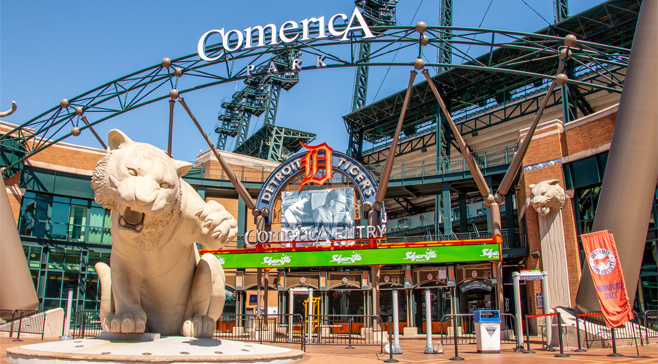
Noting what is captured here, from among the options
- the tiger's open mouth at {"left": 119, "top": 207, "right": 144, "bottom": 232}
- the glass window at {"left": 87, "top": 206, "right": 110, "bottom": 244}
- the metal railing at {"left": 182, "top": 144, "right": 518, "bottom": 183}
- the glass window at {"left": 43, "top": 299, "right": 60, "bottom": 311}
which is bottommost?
the glass window at {"left": 43, "top": 299, "right": 60, "bottom": 311}

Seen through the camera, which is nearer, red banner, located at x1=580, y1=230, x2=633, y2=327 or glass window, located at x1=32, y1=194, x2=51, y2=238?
red banner, located at x1=580, y1=230, x2=633, y2=327

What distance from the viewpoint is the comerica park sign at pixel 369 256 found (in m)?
23.3

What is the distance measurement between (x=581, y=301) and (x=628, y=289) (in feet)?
4.20

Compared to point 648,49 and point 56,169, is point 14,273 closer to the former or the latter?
point 56,169

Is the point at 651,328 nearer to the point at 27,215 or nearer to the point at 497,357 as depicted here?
the point at 497,357

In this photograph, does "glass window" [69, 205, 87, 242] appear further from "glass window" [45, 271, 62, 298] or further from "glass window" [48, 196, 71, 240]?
"glass window" [45, 271, 62, 298]

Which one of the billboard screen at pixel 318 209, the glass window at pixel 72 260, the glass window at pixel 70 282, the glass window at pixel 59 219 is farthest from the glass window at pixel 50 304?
the billboard screen at pixel 318 209

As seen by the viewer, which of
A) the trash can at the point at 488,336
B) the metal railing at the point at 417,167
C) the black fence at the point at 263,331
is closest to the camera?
the trash can at the point at 488,336

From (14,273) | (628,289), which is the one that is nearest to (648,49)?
(628,289)

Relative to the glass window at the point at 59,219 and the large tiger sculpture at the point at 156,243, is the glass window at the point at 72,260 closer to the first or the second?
the glass window at the point at 59,219

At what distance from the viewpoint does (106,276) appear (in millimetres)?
8359

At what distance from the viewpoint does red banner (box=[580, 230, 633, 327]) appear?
11414 mm

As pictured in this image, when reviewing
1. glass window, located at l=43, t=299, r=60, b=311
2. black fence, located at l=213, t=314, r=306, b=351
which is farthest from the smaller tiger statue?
glass window, located at l=43, t=299, r=60, b=311

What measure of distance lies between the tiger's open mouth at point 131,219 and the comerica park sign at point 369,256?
18004 millimetres
